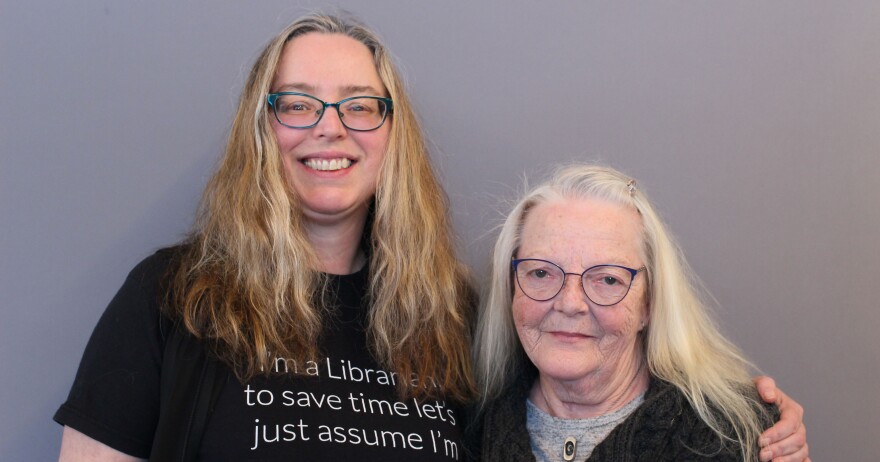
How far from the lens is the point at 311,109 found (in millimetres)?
2094

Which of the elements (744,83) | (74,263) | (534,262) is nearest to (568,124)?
(744,83)

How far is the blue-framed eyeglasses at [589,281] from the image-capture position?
192 centimetres

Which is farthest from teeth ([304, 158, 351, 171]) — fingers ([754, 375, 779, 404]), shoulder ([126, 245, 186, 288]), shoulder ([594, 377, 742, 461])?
fingers ([754, 375, 779, 404])

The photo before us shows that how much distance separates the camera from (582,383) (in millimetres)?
1963

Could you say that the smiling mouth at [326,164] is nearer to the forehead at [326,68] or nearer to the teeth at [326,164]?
the teeth at [326,164]

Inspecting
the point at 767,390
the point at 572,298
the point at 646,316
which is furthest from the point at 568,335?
the point at 767,390

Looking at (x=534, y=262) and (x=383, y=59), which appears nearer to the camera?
(x=534, y=262)

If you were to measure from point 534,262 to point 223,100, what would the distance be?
1106mm

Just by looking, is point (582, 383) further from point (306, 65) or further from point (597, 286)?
point (306, 65)

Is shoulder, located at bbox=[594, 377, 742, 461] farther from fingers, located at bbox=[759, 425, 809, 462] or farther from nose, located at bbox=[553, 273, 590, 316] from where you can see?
nose, located at bbox=[553, 273, 590, 316]

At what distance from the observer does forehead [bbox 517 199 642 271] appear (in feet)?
6.38

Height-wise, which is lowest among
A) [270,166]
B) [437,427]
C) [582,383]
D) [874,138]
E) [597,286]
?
[437,427]

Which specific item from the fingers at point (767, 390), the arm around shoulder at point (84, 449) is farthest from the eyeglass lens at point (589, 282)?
the arm around shoulder at point (84, 449)

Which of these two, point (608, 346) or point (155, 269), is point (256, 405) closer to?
point (155, 269)
